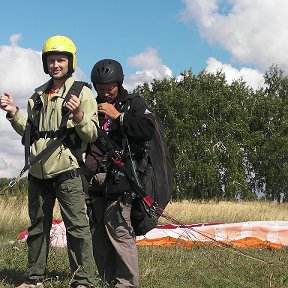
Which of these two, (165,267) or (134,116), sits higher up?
(134,116)

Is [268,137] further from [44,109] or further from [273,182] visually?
[44,109]

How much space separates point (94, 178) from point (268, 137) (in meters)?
41.6

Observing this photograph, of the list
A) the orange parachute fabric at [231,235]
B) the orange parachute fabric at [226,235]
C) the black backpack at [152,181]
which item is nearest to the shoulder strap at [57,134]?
the black backpack at [152,181]

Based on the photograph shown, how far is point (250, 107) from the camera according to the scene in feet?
145

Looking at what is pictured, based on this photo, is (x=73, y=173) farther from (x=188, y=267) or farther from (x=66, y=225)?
(x=188, y=267)

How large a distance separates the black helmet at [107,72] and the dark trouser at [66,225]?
91 centimetres

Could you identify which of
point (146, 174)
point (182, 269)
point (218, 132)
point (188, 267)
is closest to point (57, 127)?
point (146, 174)

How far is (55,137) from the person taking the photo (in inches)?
167

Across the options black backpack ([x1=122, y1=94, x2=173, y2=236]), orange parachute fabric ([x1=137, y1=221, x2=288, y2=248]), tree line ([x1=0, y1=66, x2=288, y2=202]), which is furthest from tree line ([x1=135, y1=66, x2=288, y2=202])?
black backpack ([x1=122, y1=94, x2=173, y2=236])

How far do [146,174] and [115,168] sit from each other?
0.29 m

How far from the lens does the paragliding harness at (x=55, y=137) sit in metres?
4.17

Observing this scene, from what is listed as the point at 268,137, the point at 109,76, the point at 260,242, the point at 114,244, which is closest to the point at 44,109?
the point at 109,76

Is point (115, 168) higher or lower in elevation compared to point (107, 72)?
lower

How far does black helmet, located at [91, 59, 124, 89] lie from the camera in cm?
463
